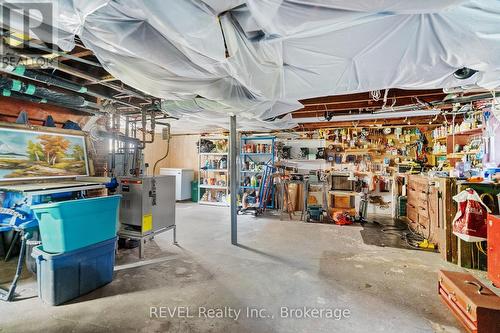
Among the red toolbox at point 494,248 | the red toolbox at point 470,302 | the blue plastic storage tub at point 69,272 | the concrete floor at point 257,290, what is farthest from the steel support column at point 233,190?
the red toolbox at point 494,248

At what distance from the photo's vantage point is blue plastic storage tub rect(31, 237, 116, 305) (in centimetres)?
205

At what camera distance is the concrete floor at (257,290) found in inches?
73.1

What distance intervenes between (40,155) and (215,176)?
484 centimetres

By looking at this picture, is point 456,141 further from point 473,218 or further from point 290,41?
point 290,41

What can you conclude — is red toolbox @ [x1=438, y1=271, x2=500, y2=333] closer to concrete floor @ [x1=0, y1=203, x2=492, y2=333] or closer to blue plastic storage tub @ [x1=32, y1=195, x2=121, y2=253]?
concrete floor @ [x1=0, y1=203, x2=492, y2=333]

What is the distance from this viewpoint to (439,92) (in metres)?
3.15

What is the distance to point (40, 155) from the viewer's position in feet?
9.95

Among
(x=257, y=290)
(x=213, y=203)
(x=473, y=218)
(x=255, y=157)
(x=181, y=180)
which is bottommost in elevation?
(x=257, y=290)

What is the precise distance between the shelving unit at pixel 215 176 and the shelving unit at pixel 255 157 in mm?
513

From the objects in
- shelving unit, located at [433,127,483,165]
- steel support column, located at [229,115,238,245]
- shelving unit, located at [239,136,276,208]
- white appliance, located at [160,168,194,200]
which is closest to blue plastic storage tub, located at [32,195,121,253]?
steel support column, located at [229,115,238,245]

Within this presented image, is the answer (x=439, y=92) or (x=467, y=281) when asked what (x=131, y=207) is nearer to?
(x=467, y=281)

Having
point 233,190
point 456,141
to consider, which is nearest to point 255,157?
point 233,190

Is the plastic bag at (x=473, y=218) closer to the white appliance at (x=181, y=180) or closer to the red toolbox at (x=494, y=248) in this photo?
the red toolbox at (x=494, y=248)

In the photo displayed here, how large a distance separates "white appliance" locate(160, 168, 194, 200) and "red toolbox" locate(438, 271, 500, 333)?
6437mm
